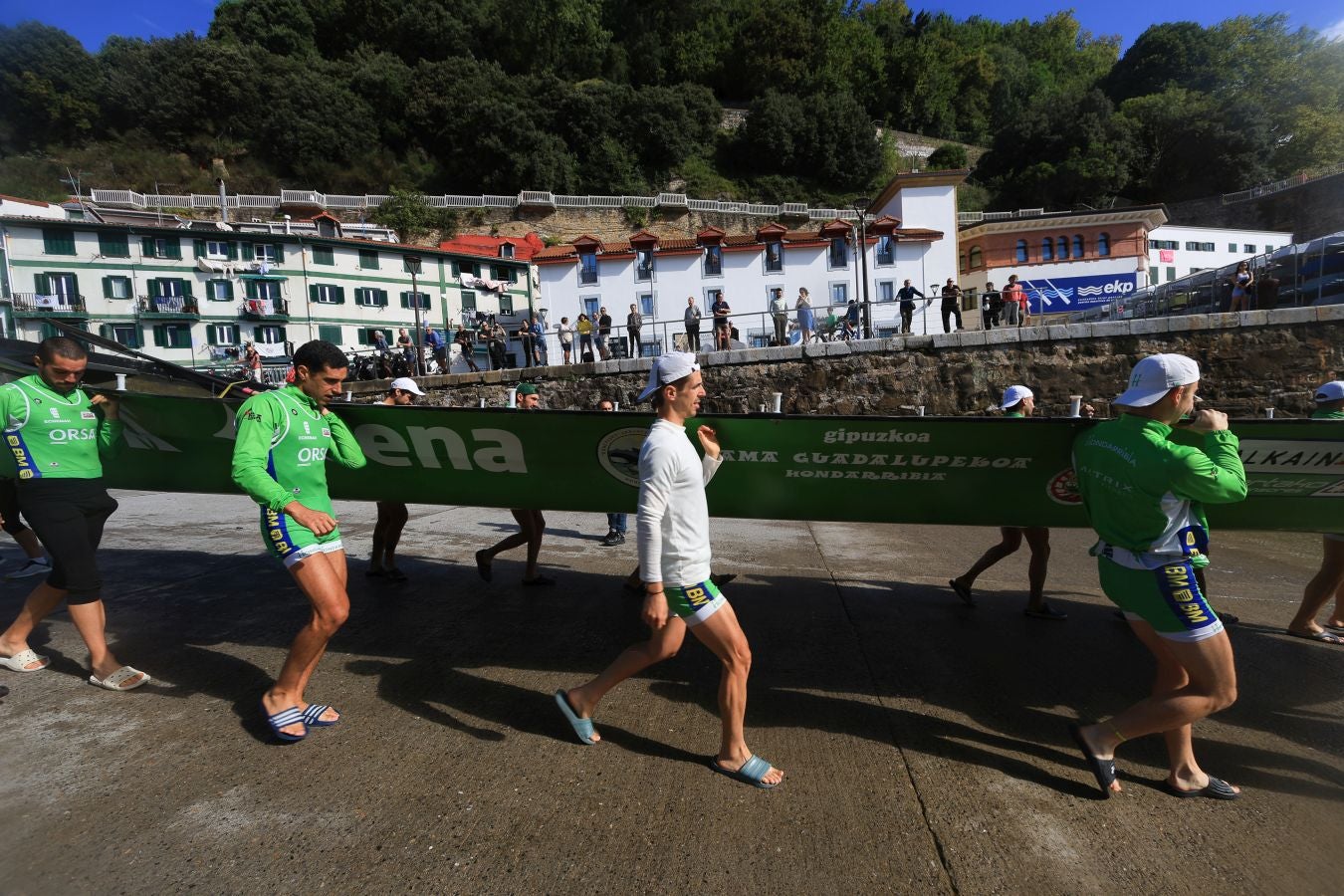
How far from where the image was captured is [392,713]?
3.34 m

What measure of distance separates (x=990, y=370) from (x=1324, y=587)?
1536 centimetres

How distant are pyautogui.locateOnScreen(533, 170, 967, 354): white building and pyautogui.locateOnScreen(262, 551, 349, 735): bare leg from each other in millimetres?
34607

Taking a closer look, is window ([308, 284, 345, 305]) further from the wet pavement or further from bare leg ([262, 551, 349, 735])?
bare leg ([262, 551, 349, 735])

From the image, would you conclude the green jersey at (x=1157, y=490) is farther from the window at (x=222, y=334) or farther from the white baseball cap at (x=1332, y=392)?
the window at (x=222, y=334)

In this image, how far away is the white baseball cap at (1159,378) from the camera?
2.57 metres

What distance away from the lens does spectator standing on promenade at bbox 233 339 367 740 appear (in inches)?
116

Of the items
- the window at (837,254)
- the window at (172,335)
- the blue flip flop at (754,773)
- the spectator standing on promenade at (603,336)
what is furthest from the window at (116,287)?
the blue flip flop at (754,773)

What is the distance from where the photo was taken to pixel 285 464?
3.08 m

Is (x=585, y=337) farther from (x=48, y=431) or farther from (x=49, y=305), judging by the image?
(x=49, y=305)

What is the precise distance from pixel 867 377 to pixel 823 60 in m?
73.5

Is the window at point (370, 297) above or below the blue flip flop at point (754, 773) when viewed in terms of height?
above

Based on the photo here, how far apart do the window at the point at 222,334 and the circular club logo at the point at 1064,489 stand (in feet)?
152

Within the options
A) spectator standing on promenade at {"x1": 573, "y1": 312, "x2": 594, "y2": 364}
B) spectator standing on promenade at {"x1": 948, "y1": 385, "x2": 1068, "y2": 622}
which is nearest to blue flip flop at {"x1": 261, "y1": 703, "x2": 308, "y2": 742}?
spectator standing on promenade at {"x1": 948, "y1": 385, "x2": 1068, "y2": 622}

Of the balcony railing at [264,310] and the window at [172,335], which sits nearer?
the window at [172,335]
